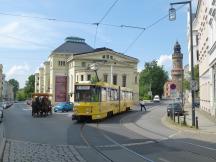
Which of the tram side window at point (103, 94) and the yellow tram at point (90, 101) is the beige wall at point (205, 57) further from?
the yellow tram at point (90, 101)

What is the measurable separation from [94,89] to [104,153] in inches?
749

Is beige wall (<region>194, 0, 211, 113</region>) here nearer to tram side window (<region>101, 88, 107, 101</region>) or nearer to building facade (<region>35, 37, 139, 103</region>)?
A: tram side window (<region>101, 88, 107, 101</region>)

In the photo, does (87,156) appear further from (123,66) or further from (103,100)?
(123,66)

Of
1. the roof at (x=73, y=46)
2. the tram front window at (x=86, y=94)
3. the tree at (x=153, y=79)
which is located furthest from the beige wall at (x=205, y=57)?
the tree at (x=153, y=79)

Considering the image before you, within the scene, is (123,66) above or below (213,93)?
above

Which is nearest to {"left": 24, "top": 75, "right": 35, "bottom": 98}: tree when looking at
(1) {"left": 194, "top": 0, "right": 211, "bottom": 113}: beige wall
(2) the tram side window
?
(1) {"left": 194, "top": 0, "right": 211, "bottom": 113}: beige wall

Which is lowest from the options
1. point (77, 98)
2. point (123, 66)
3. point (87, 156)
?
point (87, 156)

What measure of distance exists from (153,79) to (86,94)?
12154 centimetres

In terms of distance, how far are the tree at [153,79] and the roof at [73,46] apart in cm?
3029

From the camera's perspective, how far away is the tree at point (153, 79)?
505ft

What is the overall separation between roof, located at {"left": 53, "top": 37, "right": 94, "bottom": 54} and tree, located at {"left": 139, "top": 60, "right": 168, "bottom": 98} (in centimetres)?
3029

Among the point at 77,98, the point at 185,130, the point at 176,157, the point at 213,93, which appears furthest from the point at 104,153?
the point at 213,93

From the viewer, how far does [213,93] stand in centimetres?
4328

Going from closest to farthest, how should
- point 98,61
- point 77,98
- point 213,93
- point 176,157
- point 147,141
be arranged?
point 176,157 < point 147,141 < point 77,98 < point 213,93 < point 98,61
